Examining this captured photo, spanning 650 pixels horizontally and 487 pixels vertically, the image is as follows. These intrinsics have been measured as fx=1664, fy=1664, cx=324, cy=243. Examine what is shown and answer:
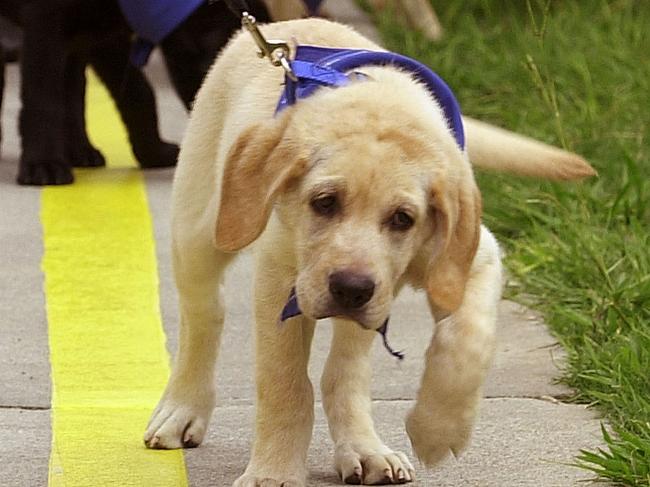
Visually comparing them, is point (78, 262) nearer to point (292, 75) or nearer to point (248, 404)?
point (248, 404)

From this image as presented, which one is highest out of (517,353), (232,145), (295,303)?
(232,145)

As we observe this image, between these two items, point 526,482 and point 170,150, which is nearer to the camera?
point 526,482

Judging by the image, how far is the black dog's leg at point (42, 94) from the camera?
21.0 feet

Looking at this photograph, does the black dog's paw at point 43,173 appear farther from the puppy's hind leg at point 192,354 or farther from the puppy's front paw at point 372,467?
the puppy's front paw at point 372,467

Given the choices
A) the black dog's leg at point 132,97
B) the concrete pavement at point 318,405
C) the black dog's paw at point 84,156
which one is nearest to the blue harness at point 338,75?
the concrete pavement at point 318,405

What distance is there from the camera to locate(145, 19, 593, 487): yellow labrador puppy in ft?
9.99

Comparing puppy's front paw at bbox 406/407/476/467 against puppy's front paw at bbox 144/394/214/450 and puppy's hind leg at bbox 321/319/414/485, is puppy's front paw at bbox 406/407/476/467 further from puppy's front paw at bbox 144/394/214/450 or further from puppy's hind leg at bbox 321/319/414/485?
puppy's front paw at bbox 144/394/214/450

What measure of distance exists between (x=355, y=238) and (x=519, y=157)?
797 millimetres

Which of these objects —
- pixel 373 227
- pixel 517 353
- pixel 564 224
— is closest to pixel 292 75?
pixel 373 227

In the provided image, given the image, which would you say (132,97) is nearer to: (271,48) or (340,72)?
(271,48)

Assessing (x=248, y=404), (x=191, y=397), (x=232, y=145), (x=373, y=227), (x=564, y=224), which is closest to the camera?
(x=373, y=227)

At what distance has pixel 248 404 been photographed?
4.12m

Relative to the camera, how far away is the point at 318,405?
4.16 m

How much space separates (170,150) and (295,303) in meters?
3.77
